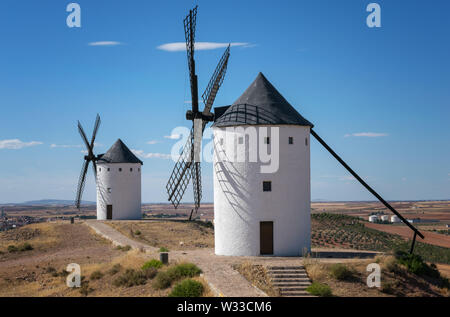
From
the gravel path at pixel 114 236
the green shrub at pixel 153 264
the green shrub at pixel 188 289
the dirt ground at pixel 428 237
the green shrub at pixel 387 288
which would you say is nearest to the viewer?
the green shrub at pixel 188 289

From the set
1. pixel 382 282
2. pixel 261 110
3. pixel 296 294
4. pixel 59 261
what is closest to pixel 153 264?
pixel 296 294

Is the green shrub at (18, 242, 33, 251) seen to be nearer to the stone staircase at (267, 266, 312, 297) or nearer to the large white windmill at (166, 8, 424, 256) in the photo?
the large white windmill at (166, 8, 424, 256)

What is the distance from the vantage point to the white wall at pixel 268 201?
19250 millimetres

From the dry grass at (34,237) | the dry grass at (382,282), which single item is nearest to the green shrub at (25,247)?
the dry grass at (34,237)

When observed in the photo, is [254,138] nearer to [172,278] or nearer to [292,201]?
[292,201]

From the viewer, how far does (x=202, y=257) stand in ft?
63.9

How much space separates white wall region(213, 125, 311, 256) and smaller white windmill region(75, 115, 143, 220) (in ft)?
70.3

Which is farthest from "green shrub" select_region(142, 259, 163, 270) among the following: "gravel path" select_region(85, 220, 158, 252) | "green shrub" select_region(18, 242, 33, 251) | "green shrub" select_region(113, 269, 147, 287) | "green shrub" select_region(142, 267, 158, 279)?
"green shrub" select_region(18, 242, 33, 251)

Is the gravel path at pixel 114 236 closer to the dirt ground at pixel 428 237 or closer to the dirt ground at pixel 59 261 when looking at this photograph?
the dirt ground at pixel 59 261

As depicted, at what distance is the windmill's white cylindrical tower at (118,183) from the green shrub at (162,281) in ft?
83.8

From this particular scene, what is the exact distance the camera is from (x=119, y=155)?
40188 millimetres

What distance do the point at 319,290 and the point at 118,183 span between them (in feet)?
92.3

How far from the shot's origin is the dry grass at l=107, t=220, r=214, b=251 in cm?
3011
